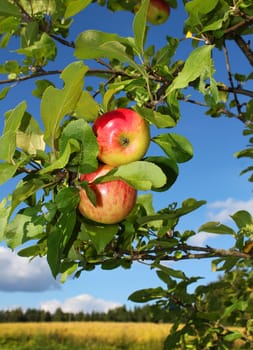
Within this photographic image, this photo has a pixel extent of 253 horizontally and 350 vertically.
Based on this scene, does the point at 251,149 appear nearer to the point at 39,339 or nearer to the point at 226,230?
the point at 226,230

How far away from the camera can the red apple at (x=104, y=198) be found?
1.21 m

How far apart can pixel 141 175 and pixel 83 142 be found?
0.15m

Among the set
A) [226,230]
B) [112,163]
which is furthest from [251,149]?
[112,163]

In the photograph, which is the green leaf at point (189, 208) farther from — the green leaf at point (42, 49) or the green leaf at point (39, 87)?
the green leaf at point (42, 49)

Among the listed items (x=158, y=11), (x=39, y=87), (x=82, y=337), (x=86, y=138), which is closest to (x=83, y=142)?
(x=86, y=138)

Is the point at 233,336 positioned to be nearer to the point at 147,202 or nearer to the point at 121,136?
the point at 147,202

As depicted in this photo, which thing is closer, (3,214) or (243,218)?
(3,214)

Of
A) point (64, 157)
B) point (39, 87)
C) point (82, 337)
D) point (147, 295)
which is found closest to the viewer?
point (64, 157)

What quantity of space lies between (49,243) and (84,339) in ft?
54.1

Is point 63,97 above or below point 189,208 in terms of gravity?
above

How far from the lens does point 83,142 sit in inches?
42.7

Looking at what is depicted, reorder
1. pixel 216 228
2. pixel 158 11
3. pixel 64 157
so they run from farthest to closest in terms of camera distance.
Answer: pixel 158 11
pixel 216 228
pixel 64 157

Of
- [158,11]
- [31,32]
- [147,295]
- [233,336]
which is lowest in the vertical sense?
[233,336]

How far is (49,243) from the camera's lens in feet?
3.84
